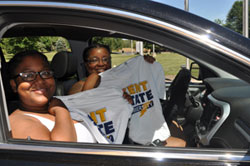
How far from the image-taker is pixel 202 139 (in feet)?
5.87

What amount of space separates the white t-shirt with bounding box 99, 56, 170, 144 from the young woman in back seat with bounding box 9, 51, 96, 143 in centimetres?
63

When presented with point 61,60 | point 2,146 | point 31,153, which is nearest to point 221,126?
point 31,153

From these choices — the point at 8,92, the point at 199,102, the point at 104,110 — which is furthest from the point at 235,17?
the point at 8,92

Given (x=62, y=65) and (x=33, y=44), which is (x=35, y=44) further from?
(x=62, y=65)

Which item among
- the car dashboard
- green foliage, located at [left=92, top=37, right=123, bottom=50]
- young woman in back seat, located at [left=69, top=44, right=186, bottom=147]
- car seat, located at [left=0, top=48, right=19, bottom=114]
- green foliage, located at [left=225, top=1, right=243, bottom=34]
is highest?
green foliage, located at [left=225, top=1, right=243, bottom=34]

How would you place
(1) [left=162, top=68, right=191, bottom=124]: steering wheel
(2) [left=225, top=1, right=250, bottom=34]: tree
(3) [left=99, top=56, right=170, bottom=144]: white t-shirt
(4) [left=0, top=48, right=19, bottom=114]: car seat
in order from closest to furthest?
(4) [left=0, top=48, right=19, bottom=114]: car seat < (3) [left=99, top=56, right=170, bottom=144]: white t-shirt < (1) [left=162, top=68, right=191, bottom=124]: steering wheel < (2) [left=225, top=1, right=250, bottom=34]: tree

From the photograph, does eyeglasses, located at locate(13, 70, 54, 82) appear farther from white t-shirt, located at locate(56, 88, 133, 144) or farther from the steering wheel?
the steering wheel

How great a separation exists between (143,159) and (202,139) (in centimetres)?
102

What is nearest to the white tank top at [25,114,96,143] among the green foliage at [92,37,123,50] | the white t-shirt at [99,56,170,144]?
the white t-shirt at [99,56,170,144]

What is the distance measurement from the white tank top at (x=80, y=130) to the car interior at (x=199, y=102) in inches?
11.4

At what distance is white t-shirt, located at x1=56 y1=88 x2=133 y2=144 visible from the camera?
1593 mm

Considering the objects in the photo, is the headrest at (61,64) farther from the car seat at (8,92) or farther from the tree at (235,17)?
the tree at (235,17)

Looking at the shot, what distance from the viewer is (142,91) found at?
2.12 meters

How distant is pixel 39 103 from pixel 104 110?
19.9 inches
